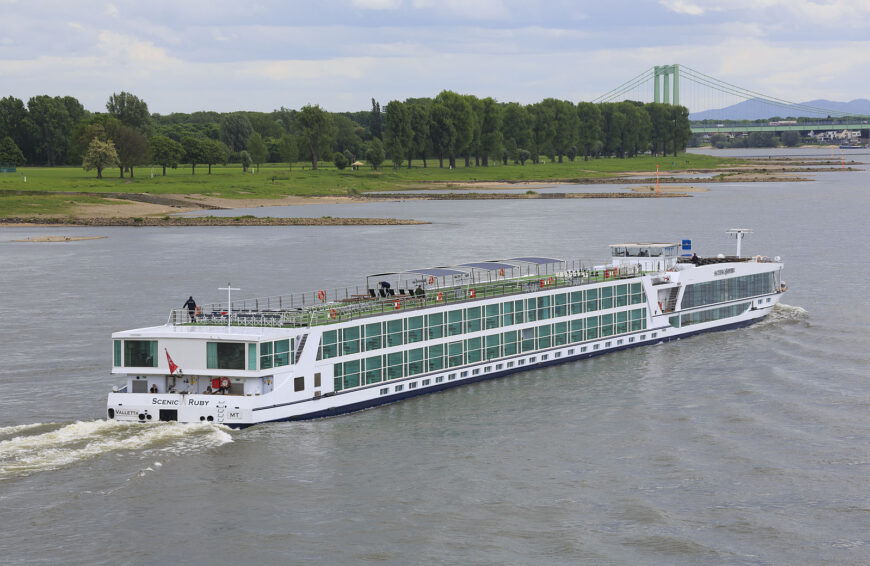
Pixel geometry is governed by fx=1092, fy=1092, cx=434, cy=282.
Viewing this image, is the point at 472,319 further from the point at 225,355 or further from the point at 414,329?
the point at 225,355

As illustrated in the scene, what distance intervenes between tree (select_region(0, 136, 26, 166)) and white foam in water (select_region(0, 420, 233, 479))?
166 metres

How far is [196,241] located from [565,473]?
85.3m

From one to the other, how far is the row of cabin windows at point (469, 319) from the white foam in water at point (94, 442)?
19.8ft

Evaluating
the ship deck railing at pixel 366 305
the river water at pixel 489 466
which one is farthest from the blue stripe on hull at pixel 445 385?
the ship deck railing at pixel 366 305

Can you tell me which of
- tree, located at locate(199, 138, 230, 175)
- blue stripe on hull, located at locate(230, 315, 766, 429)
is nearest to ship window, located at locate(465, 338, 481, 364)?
blue stripe on hull, located at locate(230, 315, 766, 429)

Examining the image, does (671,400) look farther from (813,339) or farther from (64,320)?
(64,320)

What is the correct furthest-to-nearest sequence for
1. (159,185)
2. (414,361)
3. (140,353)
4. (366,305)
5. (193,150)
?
(193,150) → (159,185) → (414,361) → (366,305) → (140,353)

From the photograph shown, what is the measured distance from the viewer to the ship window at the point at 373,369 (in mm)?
43969

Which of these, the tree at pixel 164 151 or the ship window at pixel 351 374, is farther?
the tree at pixel 164 151

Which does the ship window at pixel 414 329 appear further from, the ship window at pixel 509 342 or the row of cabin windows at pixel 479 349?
the ship window at pixel 509 342

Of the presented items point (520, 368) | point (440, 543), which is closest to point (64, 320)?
point (520, 368)

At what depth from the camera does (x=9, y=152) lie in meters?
192

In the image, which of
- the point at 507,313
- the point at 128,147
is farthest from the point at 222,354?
the point at 128,147

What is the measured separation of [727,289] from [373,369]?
26913 millimetres
